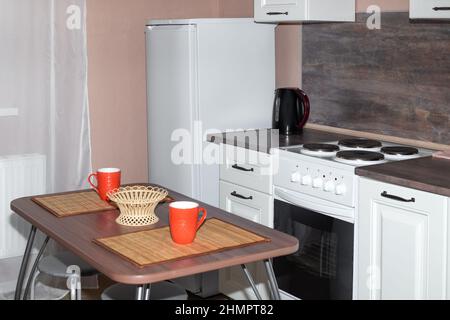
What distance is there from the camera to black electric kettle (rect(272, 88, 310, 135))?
4.13 metres

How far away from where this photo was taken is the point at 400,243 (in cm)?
304

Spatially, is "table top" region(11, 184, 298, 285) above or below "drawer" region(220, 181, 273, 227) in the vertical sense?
above

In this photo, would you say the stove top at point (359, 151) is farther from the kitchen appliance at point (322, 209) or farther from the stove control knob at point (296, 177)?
the stove control knob at point (296, 177)

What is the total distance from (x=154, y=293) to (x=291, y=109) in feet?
5.37

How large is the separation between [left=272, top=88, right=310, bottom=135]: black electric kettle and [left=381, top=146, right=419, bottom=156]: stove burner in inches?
27.0

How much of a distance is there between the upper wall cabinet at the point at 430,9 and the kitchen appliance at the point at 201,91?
120cm

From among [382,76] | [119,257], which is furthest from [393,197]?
[119,257]

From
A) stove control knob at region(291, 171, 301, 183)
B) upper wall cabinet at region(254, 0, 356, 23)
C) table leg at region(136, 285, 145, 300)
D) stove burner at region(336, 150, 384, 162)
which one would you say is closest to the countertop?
stove burner at region(336, 150, 384, 162)

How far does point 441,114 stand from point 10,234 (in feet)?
8.15

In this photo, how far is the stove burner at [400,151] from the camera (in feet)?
11.3

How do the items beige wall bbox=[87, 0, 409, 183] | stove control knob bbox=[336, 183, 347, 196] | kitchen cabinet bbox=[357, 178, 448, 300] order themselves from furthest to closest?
beige wall bbox=[87, 0, 409, 183] < stove control knob bbox=[336, 183, 347, 196] < kitchen cabinet bbox=[357, 178, 448, 300]

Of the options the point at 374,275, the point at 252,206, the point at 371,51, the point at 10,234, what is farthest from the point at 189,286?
the point at 371,51

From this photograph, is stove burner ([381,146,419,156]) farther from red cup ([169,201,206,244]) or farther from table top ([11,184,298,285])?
red cup ([169,201,206,244])

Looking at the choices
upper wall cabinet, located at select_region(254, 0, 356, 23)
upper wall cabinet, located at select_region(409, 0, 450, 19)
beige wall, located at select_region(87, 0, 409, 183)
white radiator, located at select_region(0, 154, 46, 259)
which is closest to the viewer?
upper wall cabinet, located at select_region(409, 0, 450, 19)
